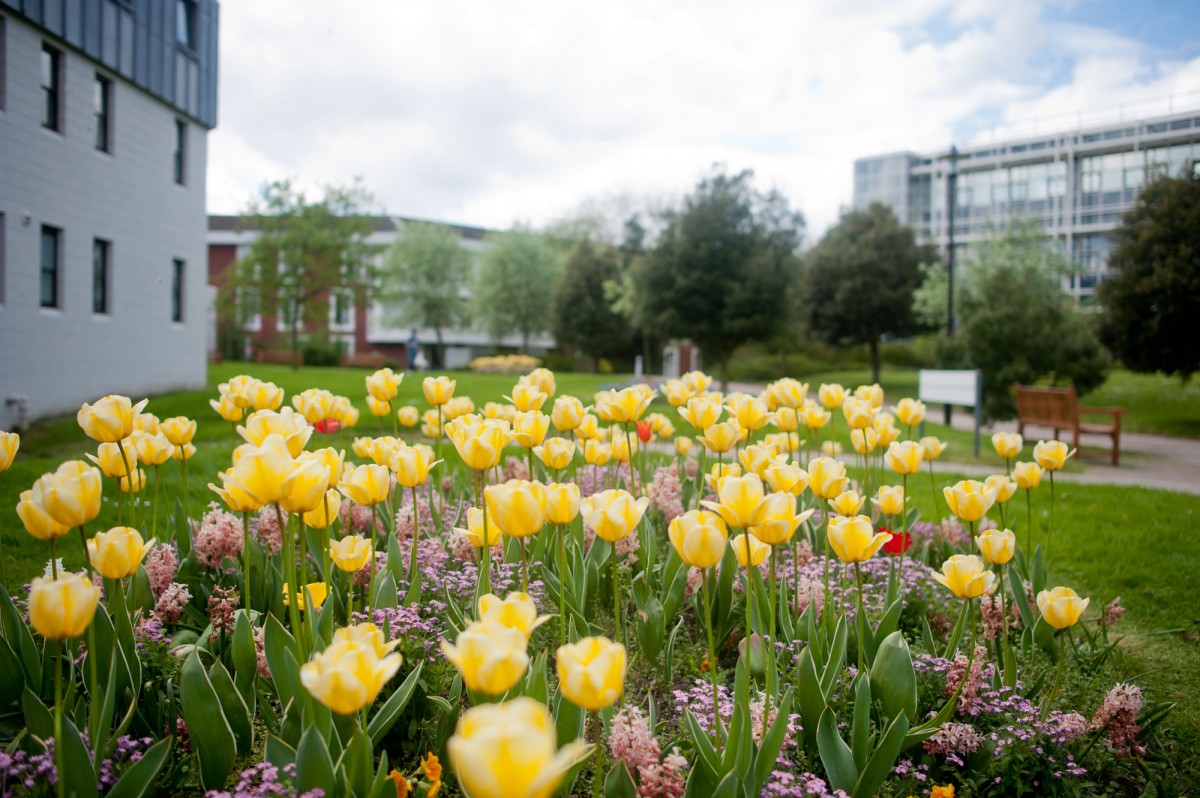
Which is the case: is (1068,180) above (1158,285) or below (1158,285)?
above

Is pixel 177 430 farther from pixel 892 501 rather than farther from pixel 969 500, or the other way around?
pixel 969 500

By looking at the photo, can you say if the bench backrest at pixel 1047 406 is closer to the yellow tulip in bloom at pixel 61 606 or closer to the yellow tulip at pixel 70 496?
the yellow tulip at pixel 70 496

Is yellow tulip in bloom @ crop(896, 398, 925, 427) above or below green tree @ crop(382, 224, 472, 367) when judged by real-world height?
below

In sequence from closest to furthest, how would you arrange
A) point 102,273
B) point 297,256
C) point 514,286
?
point 102,273, point 297,256, point 514,286

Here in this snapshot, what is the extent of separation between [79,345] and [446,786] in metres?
14.8

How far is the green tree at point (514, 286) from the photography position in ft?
143

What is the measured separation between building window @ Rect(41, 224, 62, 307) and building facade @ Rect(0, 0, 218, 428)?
0.08 ft

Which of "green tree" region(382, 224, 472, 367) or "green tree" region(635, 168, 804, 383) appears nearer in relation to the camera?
"green tree" region(635, 168, 804, 383)

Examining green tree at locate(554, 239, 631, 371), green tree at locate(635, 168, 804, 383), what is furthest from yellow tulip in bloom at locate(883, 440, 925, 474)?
green tree at locate(554, 239, 631, 371)

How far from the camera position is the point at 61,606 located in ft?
4.63

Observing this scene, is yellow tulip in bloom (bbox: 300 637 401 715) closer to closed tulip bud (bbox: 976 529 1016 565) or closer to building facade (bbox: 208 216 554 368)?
closed tulip bud (bbox: 976 529 1016 565)

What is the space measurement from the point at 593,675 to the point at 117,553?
1268 millimetres

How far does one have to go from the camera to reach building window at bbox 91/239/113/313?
14789 millimetres

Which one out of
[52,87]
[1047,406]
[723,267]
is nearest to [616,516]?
[1047,406]
